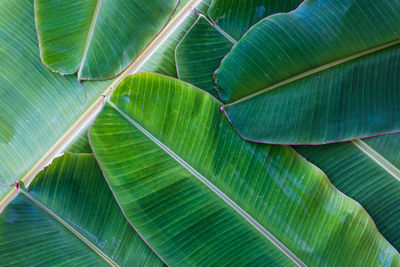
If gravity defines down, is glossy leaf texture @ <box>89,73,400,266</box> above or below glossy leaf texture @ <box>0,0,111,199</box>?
below

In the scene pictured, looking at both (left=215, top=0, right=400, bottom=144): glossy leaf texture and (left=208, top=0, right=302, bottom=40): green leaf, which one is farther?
(left=208, top=0, right=302, bottom=40): green leaf

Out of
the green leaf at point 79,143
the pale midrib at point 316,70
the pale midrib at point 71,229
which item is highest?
the pale midrib at point 316,70

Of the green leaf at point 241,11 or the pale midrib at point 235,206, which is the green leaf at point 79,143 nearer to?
the pale midrib at point 235,206

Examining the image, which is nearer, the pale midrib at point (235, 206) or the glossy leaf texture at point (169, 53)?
the pale midrib at point (235, 206)

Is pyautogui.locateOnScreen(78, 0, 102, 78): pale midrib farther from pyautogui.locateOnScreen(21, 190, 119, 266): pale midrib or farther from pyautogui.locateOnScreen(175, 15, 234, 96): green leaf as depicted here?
pyautogui.locateOnScreen(21, 190, 119, 266): pale midrib

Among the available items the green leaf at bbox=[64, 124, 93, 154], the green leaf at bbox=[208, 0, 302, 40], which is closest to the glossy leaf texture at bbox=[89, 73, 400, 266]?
the green leaf at bbox=[64, 124, 93, 154]

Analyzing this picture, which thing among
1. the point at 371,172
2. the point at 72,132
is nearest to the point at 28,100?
the point at 72,132

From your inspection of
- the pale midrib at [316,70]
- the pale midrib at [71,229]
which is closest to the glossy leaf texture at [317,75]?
the pale midrib at [316,70]
